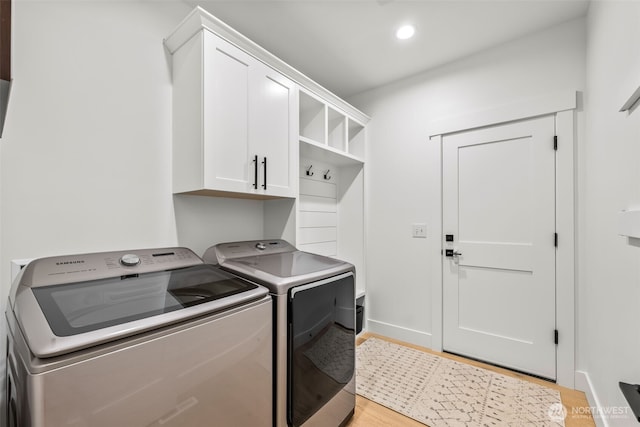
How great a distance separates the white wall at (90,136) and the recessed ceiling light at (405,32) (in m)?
1.47

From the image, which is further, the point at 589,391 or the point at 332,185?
the point at 332,185

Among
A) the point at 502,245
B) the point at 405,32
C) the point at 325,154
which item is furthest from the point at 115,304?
the point at 502,245

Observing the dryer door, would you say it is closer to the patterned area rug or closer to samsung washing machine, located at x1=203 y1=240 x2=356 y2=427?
samsung washing machine, located at x1=203 y1=240 x2=356 y2=427

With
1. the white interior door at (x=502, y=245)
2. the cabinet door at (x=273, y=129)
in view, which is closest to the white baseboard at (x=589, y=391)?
the white interior door at (x=502, y=245)

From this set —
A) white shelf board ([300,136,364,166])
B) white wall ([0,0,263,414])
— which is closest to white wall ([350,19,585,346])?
white shelf board ([300,136,364,166])

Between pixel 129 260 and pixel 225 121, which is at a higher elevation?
pixel 225 121

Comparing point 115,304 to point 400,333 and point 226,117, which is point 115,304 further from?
point 400,333

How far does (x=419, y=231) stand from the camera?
8.47ft

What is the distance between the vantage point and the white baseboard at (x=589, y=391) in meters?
1.48

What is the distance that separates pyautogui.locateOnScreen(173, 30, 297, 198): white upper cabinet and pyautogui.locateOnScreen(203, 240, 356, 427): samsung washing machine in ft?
1.48

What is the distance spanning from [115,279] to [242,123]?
1.04m

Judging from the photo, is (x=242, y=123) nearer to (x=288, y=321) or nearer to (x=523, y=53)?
(x=288, y=321)

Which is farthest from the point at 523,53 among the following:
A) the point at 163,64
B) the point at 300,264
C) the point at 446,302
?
the point at 163,64

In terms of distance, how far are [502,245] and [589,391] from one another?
1.02 m
